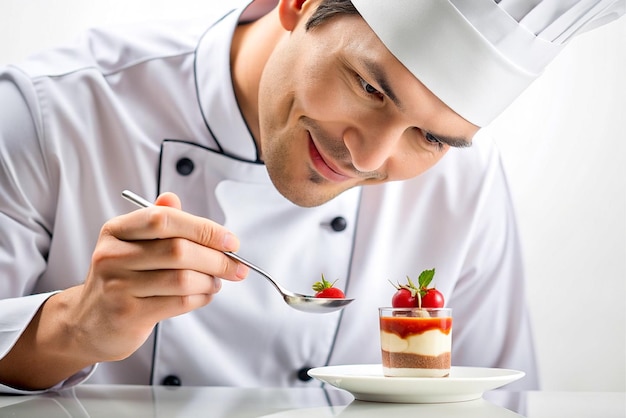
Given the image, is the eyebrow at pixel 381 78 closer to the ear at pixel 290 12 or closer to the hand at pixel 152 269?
the ear at pixel 290 12

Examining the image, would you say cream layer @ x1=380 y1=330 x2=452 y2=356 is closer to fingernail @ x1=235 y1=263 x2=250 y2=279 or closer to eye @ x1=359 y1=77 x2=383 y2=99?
fingernail @ x1=235 y1=263 x2=250 y2=279

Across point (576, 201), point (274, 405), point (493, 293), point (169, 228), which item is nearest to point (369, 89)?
point (169, 228)

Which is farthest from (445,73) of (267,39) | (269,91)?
(267,39)

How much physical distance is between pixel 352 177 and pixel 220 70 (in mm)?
557

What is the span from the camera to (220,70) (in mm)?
2170

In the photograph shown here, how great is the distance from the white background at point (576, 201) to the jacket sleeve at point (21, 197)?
4.30 feet

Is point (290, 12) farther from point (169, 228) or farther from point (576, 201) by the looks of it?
point (576, 201)

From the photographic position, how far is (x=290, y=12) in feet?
6.27

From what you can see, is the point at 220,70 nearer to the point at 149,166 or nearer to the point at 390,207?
the point at 149,166

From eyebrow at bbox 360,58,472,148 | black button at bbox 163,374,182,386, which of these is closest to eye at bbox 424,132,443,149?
eyebrow at bbox 360,58,472,148

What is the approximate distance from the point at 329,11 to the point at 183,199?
70cm

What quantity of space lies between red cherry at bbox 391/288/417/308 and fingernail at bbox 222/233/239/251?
399mm

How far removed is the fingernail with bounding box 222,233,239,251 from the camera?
1407 millimetres

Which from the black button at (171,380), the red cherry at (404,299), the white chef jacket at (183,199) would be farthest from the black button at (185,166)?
the red cherry at (404,299)
